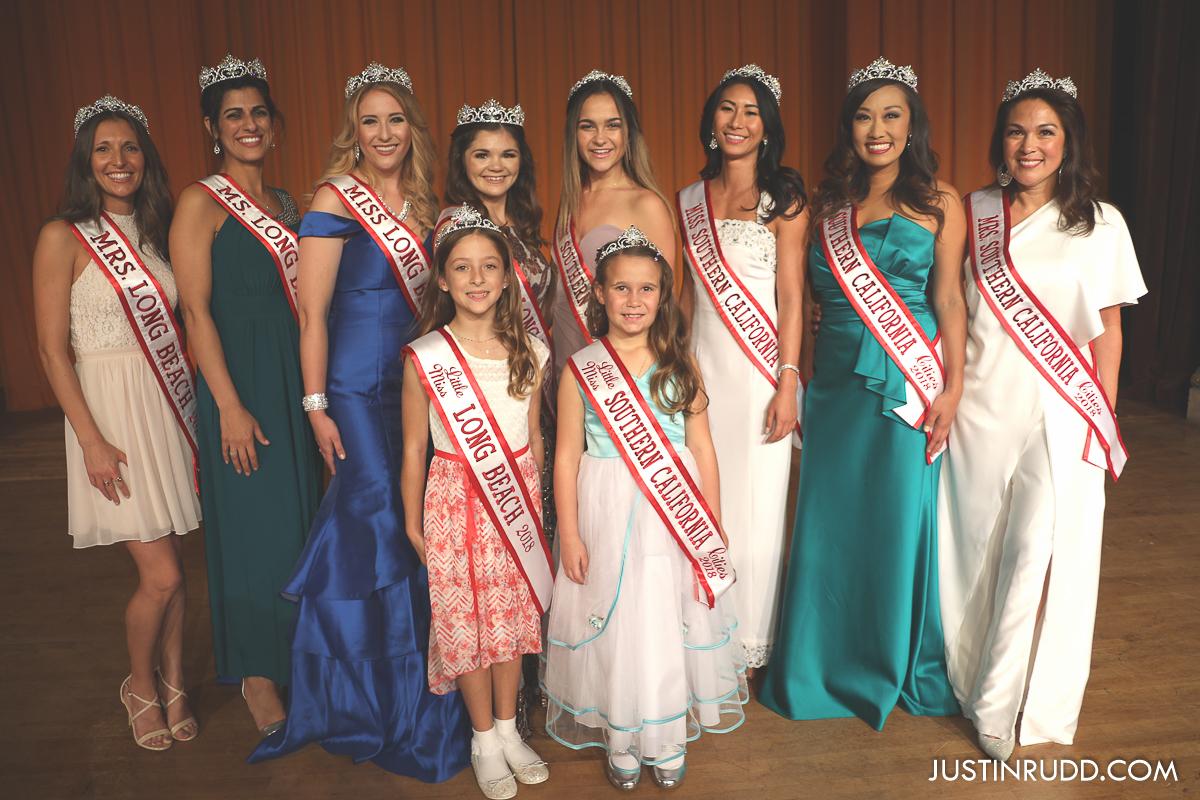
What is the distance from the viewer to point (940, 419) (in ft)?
5.86

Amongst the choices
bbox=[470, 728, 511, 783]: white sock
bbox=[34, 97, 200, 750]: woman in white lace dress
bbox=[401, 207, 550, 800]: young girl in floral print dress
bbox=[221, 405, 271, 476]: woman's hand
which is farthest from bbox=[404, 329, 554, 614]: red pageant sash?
bbox=[34, 97, 200, 750]: woman in white lace dress

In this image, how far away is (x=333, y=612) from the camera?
1.75 metres

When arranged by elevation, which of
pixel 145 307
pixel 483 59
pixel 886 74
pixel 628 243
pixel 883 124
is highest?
pixel 483 59

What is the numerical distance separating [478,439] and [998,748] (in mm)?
1250

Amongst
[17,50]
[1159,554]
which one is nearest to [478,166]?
[1159,554]

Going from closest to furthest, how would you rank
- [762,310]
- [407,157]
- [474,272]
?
[474,272] < [407,157] < [762,310]

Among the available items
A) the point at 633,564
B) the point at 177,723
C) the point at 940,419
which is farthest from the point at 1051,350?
the point at 177,723

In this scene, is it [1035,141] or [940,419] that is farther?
[940,419]

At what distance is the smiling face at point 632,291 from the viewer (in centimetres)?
161

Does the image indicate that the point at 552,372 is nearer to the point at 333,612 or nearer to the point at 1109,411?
the point at 333,612

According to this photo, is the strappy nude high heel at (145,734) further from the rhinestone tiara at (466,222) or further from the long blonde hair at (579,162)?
the long blonde hair at (579,162)

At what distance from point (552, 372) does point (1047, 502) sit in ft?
3.52

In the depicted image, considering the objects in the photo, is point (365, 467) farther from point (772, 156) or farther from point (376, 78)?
point (772, 156)

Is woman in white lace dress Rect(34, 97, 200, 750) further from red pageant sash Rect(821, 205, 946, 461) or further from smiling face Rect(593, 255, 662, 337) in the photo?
red pageant sash Rect(821, 205, 946, 461)
